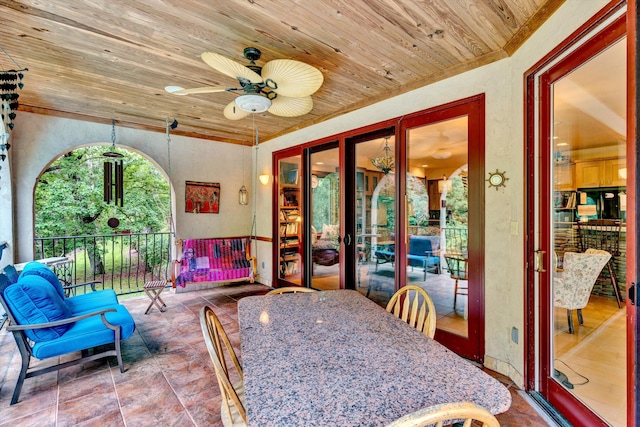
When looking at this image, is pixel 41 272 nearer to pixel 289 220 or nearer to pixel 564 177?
pixel 289 220

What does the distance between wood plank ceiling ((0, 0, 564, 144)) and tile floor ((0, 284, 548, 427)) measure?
2651 mm

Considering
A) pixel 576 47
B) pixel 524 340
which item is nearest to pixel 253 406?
pixel 524 340

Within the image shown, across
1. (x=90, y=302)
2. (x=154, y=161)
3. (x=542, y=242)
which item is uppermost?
(x=154, y=161)

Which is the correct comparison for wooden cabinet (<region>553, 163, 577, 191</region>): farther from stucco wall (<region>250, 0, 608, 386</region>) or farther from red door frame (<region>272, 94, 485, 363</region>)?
red door frame (<region>272, 94, 485, 363</region>)

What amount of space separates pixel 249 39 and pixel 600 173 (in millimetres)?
2503

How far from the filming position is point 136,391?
2.26 meters

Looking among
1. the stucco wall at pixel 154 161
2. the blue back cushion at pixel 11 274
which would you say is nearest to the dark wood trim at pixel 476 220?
the blue back cushion at pixel 11 274

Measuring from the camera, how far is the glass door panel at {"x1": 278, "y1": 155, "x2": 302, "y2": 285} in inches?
190

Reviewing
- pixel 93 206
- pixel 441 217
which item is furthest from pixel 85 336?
pixel 93 206

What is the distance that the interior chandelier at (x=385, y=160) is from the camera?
3.47 metres

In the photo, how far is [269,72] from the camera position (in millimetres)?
2080

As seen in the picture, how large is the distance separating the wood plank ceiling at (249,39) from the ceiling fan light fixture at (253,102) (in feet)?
1.40

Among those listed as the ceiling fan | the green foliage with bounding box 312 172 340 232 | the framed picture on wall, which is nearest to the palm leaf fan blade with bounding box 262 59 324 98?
the ceiling fan

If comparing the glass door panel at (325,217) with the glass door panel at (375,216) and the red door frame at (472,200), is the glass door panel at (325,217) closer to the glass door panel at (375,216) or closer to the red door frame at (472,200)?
the glass door panel at (375,216)
